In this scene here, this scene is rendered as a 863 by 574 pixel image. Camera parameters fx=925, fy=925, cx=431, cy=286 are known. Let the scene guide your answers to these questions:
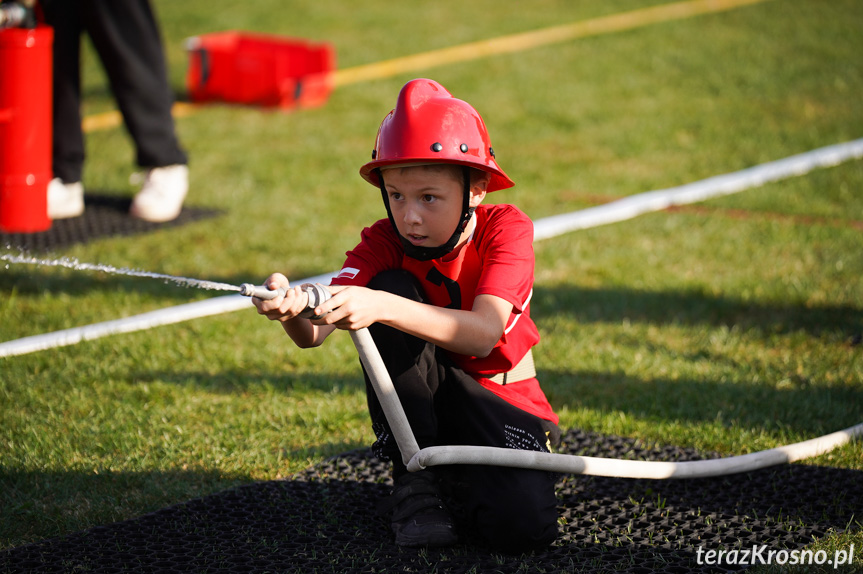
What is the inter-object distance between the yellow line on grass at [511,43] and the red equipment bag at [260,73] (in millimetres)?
318

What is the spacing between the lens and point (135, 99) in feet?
18.7

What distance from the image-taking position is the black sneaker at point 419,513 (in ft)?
8.99

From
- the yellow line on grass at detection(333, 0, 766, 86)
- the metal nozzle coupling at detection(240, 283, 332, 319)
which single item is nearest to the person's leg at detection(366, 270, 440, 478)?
the metal nozzle coupling at detection(240, 283, 332, 319)

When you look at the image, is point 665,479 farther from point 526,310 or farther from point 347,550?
point 347,550

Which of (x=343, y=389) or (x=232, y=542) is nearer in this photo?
(x=232, y=542)

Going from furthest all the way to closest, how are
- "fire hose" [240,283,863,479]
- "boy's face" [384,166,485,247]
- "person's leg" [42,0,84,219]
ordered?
"person's leg" [42,0,84,219], "boy's face" [384,166,485,247], "fire hose" [240,283,863,479]

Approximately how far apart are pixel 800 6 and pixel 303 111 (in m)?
7.47

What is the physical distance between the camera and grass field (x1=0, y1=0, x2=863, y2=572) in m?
3.41

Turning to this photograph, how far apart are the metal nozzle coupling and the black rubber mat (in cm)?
340

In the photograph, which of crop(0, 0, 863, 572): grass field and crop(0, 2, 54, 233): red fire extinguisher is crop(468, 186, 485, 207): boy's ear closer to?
crop(0, 0, 863, 572): grass field

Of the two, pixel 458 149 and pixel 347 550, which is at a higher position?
pixel 458 149

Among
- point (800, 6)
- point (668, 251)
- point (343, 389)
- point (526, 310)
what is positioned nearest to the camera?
point (526, 310)

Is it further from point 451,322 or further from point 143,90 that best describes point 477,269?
point 143,90

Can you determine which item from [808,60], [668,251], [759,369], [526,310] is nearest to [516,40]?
[808,60]
